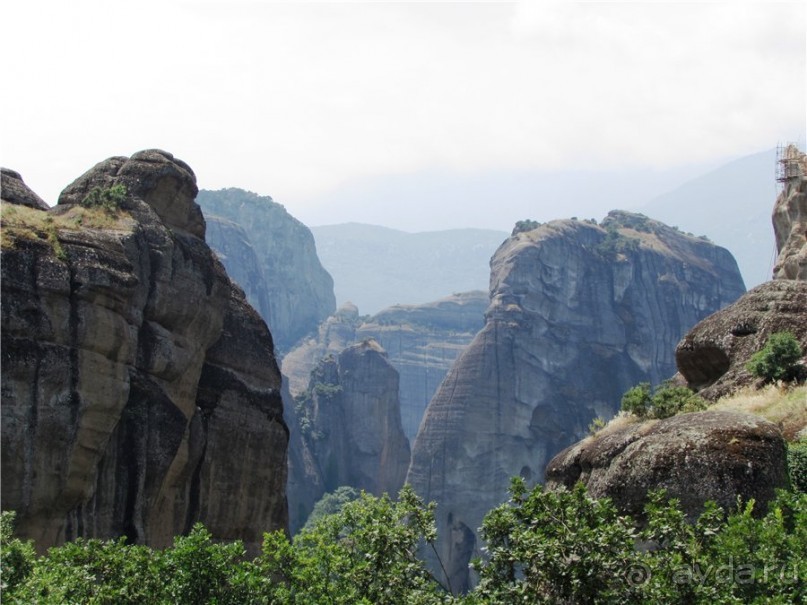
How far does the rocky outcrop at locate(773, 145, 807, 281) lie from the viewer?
59500 mm

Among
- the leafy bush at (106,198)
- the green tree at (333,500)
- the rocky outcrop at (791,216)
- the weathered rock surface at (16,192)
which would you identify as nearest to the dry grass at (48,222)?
the leafy bush at (106,198)

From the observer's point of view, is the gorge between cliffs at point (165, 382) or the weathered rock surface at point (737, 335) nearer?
the gorge between cliffs at point (165, 382)

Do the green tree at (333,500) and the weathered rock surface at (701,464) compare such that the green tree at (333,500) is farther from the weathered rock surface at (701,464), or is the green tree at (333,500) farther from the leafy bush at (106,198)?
the weathered rock surface at (701,464)

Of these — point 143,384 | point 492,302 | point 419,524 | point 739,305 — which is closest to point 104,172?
point 143,384

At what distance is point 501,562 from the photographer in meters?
21.6

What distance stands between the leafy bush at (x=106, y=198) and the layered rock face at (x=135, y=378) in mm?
533

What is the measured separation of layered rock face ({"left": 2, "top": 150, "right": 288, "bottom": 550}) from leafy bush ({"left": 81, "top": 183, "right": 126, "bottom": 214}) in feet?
1.75

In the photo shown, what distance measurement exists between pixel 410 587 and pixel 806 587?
292 inches

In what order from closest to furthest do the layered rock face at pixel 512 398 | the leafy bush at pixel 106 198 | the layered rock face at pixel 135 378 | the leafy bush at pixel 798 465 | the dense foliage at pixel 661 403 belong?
the leafy bush at pixel 798 465
the dense foliage at pixel 661 403
the layered rock face at pixel 135 378
the leafy bush at pixel 106 198
the layered rock face at pixel 512 398

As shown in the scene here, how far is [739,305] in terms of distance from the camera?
1603 inches

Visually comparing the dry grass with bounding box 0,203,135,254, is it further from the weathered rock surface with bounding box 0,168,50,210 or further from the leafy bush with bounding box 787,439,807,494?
the leafy bush with bounding box 787,439,807,494

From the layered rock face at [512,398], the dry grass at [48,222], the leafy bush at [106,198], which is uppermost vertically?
the leafy bush at [106,198]

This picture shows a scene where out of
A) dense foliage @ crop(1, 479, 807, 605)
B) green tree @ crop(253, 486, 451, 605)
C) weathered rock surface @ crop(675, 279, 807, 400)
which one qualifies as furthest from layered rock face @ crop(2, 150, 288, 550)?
weathered rock surface @ crop(675, 279, 807, 400)

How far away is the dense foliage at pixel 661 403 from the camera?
3119 cm
